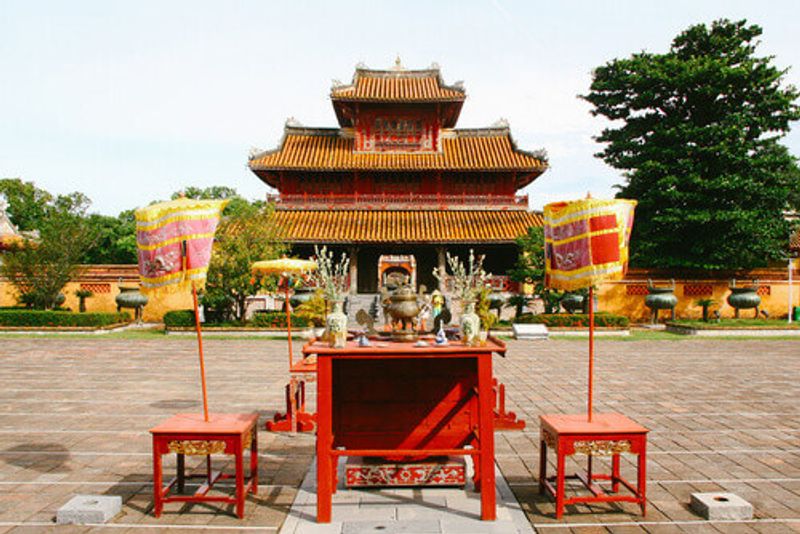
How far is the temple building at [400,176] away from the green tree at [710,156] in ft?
16.1

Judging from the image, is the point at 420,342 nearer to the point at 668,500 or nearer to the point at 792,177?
the point at 668,500

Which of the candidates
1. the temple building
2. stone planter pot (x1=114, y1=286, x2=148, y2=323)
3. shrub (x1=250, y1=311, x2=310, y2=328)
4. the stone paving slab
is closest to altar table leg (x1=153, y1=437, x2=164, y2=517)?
the stone paving slab

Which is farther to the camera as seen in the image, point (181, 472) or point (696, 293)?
point (696, 293)

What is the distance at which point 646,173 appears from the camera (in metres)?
23.6

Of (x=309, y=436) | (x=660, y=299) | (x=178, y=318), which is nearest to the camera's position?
(x=309, y=436)

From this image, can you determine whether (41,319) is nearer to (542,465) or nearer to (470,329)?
(470,329)

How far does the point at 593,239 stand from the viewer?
14.6 feet

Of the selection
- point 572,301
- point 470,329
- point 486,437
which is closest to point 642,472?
point 486,437

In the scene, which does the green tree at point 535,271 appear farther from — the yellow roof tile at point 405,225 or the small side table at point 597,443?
the small side table at point 597,443

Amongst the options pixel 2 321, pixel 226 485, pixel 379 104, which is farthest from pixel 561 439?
pixel 379 104

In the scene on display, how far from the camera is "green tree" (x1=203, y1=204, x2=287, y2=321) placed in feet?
59.5

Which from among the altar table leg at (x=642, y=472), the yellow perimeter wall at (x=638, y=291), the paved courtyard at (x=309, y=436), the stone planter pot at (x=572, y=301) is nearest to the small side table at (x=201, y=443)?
the paved courtyard at (x=309, y=436)

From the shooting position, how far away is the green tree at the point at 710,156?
2250 centimetres

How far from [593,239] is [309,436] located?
4.12 metres
